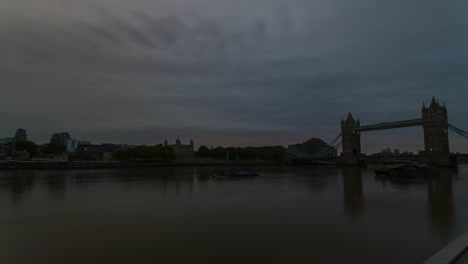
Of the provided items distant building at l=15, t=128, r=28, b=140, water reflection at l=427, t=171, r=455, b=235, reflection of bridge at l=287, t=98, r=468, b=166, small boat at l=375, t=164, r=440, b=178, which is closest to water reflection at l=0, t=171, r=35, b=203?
water reflection at l=427, t=171, r=455, b=235

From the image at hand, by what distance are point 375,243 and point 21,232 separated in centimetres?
1189

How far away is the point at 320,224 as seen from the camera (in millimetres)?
12406

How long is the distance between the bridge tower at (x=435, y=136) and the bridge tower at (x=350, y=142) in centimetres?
2637

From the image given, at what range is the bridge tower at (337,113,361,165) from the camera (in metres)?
117

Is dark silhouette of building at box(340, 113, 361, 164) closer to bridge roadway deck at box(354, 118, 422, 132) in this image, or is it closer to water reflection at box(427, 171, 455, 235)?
bridge roadway deck at box(354, 118, 422, 132)

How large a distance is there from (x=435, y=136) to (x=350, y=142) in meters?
37.8

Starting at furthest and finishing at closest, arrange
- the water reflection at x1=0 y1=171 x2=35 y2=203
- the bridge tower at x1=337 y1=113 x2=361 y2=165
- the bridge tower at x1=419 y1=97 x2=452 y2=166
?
the bridge tower at x1=337 y1=113 x2=361 y2=165 < the bridge tower at x1=419 y1=97 x2=452 y2=166 < the water reflection at x1=0 y1=171 x2=35 y2=203

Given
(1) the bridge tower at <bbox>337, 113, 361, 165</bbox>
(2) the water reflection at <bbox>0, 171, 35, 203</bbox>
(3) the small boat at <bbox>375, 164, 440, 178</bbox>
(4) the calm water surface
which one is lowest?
(2) the water reflection at <bbox>0, 171, 35, 203</bbox>

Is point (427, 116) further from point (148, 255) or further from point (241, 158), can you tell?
point (148, 255)

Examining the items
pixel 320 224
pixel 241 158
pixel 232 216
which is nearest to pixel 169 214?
pixel 232 216

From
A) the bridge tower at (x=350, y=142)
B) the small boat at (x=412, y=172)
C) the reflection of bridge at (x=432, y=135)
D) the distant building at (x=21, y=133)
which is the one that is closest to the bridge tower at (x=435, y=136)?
the reflection of bridge at (x=432, y=135)

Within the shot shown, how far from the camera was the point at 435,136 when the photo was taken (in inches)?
3617

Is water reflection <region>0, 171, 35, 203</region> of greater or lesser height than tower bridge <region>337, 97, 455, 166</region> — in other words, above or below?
below

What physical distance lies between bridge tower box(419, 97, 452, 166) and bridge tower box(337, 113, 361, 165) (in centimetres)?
2637
